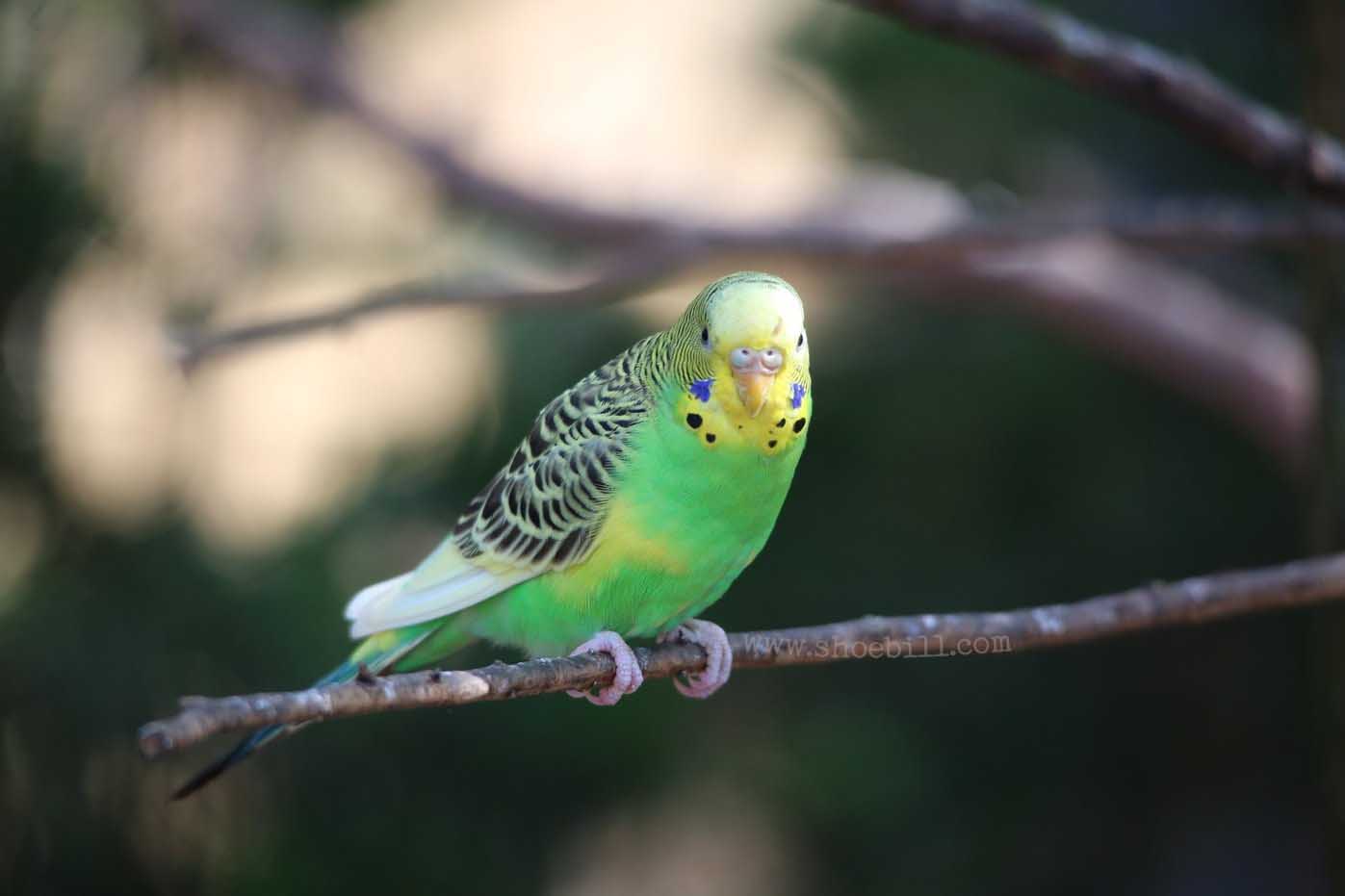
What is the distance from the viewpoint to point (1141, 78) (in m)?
2.82

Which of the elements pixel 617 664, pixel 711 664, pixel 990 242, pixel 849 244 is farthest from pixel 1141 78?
pixel 617 664

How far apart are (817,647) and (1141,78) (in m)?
1.56

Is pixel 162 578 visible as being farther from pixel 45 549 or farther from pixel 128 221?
pixel 128 221

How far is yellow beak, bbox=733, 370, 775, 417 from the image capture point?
1713 mm

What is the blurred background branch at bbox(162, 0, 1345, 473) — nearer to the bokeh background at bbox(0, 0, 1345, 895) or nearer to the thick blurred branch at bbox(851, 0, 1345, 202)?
the thick blurred branch at bbox(851, 0, 1345, 202)

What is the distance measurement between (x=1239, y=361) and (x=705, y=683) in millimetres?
3728

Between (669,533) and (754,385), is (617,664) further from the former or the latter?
(754,385)

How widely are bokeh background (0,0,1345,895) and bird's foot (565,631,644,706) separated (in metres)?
0.94

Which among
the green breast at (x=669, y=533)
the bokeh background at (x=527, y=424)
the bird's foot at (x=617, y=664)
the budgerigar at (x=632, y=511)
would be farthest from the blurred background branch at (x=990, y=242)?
the bird's foot at (x=617, y=664)

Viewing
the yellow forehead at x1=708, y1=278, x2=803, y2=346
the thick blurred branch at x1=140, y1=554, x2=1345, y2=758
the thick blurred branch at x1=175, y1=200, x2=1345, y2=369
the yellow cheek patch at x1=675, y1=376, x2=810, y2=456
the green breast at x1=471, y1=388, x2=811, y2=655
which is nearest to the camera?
the thick blurred branch at x1=140, y1=554, x2=1345, y2=758

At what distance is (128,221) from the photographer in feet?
9.93

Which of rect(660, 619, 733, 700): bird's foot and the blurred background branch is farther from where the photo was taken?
the blurred background branch

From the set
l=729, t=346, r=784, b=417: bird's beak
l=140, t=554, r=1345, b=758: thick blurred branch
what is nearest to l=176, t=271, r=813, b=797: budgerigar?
l=729, t=346, r=784, b=417: bird's beak

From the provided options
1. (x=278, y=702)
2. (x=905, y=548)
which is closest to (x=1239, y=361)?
(x=905, y=548)
